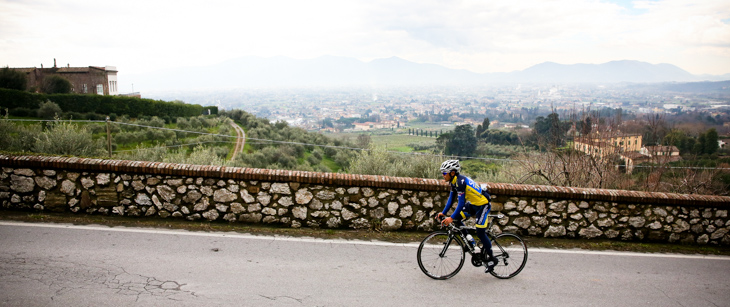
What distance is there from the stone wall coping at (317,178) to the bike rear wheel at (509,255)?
147cm

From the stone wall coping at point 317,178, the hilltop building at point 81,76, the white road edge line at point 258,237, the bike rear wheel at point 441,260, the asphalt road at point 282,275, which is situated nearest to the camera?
the asphalt road at point 282,275

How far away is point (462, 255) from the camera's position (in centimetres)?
555

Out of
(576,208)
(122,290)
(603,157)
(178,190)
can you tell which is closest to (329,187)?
(178,190)

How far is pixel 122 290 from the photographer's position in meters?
4.51

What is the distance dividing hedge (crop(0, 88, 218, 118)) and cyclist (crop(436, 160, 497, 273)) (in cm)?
3092

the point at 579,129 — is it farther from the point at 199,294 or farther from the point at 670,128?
the point at 199,294

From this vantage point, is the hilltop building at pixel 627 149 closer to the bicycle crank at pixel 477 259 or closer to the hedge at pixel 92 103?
the bicycle crank at pixel 477 259

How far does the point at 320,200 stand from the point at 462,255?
8.37ft

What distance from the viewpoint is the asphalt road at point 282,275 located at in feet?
14.9

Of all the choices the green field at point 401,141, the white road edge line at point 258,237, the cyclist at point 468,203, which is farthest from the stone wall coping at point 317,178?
the green field at point 401,141

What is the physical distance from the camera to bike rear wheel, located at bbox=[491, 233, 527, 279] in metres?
5.59

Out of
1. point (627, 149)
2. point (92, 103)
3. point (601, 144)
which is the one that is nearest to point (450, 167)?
point (601, 144)

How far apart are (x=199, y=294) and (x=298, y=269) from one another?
4.10ft

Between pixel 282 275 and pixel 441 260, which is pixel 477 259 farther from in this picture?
pixel 282 275
